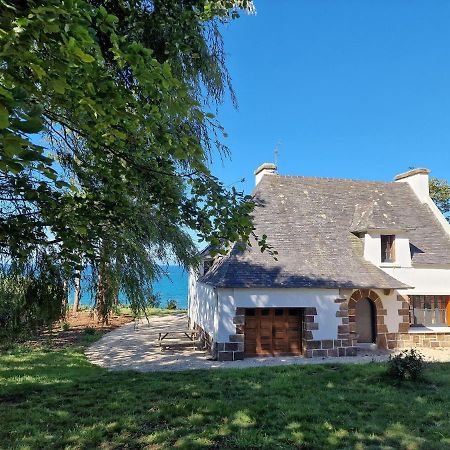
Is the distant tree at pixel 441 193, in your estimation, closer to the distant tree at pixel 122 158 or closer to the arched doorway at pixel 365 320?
the arched doorway at pixel 365 320

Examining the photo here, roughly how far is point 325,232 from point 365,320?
3783 mm

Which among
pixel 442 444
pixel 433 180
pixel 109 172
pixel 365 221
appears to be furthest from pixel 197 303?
pixel 433 180

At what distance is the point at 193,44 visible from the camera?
5.09 meters

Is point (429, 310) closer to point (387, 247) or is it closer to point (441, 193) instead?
point (387, 247)

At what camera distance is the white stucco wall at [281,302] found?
1306cm

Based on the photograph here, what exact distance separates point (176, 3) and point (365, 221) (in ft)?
40.9

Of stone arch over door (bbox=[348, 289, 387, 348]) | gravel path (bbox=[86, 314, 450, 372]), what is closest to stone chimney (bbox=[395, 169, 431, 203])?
stone arch over door (bbox=[348, 289, 387, 348])

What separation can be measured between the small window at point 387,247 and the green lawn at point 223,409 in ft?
17.5

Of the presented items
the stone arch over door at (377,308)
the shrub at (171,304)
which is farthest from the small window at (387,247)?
the shrub at (171,304)

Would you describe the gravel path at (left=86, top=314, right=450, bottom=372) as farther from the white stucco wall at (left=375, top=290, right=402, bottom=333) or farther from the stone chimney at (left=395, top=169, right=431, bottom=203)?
the stone chimney at (left=395, top=169, right=431, bottom=203)

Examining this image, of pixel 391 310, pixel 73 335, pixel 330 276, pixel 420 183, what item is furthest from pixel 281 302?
pixel 420 183

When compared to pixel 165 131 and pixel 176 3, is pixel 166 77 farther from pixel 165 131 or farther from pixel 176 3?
pixel 176 3

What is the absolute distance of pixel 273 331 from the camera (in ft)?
45.3

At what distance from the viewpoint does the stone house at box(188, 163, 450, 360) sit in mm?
13391
